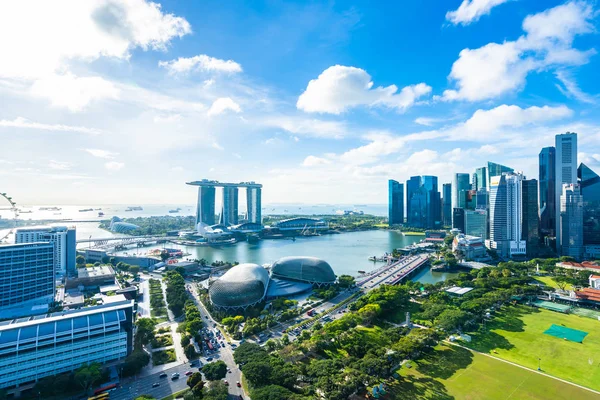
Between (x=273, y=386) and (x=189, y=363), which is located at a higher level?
(x=273, y=386)

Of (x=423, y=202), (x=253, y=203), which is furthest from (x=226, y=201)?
(x=423, y=202)

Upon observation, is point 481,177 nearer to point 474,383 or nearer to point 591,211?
point 591,211

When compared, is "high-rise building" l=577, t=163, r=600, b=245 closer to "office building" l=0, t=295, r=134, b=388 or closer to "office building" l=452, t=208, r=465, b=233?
"office building" l=452, t=208, r=465, b=233

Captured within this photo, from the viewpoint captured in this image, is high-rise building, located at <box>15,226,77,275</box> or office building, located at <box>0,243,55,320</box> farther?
high-rise building, located at <box>15,226,77,275</box>

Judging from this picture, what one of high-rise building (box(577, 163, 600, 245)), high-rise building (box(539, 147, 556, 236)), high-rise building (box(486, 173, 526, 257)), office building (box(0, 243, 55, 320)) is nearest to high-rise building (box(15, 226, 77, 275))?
office building (box(0, 243, 55, 320))

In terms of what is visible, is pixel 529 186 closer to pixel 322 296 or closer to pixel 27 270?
pixel 322 296

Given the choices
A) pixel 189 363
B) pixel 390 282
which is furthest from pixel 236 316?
pixel 390 282
